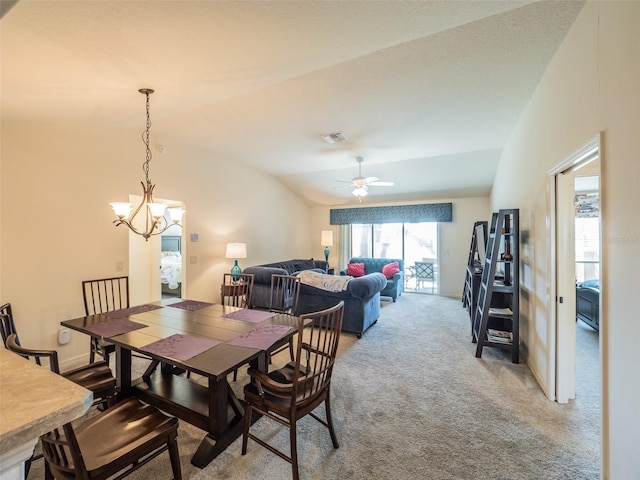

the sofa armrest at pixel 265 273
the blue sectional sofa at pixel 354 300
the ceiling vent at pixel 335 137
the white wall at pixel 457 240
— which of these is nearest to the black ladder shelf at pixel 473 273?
the white wall at pixel 457 240

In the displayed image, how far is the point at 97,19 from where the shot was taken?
1.42 m

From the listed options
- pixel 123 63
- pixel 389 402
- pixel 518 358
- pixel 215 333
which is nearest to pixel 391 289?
pixel 518 358

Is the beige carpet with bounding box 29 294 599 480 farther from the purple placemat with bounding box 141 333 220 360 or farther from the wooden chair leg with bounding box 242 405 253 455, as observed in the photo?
the purple placemat with bounding box 141 333 220 360

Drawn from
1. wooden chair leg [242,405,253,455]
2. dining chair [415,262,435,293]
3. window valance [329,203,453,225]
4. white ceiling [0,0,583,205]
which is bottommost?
wooden chair leg [242,405,253,455]

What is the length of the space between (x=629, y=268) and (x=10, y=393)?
2425mm

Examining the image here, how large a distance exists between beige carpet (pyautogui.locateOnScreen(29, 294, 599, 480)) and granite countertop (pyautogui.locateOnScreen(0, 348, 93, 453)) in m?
1.28

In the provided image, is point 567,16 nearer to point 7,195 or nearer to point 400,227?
point 7,195

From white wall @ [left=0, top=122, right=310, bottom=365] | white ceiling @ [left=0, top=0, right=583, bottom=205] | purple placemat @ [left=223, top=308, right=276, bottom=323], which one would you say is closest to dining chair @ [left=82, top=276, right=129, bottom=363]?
white wall @ [left=0, top=122, right=310, bottom=365]

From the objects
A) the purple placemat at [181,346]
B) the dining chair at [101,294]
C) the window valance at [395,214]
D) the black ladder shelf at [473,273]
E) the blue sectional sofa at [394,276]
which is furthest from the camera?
the window valance at [395,214]

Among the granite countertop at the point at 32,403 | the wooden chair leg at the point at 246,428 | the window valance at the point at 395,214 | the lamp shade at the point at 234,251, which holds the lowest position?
the wooden chair leg at the point at 246,428

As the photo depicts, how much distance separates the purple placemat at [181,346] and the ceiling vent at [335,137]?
304cm

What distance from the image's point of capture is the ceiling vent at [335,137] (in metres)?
3.84

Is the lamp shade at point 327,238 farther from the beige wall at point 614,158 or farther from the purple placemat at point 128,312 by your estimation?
the beige wall at point 614,158

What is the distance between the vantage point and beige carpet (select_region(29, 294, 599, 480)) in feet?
5.48
